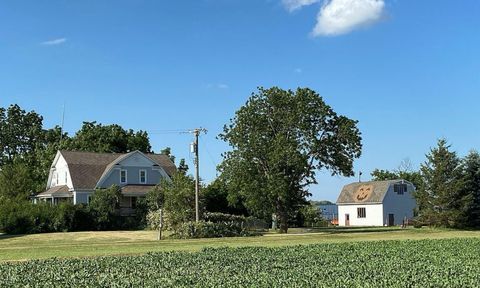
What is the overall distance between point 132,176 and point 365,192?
3424 cm

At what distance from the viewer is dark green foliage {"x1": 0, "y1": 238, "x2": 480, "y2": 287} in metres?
13.8

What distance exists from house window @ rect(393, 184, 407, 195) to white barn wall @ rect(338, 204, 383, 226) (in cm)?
329

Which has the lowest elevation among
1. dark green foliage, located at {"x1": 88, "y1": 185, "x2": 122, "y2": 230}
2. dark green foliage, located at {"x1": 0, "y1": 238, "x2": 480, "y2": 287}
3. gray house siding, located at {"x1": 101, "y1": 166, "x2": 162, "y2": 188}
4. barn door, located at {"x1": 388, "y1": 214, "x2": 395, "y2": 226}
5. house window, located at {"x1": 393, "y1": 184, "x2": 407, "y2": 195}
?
barn door, located at {"x1": 388, "y1": 214, "x2": 395, "y2": 226}

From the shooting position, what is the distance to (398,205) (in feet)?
253

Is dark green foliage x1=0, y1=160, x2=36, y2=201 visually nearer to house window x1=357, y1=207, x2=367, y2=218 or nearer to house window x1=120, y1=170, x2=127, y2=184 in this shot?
house window x1=120, y1=170, x2=127, y2=184

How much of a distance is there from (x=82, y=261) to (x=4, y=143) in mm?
73479

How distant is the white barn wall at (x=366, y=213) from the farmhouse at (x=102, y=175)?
94.5ft

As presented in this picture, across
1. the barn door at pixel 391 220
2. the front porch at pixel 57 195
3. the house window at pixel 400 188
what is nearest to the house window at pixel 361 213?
the barn door at pixel 391 220

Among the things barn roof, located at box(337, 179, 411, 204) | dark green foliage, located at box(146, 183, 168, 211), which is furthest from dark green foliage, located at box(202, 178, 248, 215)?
barn roof, located at box(337, 179, 411, 204)

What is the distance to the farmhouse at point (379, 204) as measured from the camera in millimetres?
75750

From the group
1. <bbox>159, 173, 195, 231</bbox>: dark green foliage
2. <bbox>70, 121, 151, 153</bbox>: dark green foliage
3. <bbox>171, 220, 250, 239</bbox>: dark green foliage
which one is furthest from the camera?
<bbox>70, 121, 151, 153</bbox>: dark green foliage

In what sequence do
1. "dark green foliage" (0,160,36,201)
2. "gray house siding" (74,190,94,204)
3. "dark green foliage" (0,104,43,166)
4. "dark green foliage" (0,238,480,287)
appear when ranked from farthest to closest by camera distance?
1. "dark green foliage" (0,104,43,166)
2. "dark green foliage" (0,160,36,201)
3. "gray house siding" (74,190,94,204)
4. "dark green foliage" (0,238,480,287)

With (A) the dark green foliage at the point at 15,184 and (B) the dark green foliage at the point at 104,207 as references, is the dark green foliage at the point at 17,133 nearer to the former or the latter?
(A) the dark green foliage at the point at 15,184

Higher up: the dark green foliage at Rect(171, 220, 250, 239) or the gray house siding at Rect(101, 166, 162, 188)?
the gray house siding at Rect(101, 166, 162, 188)
